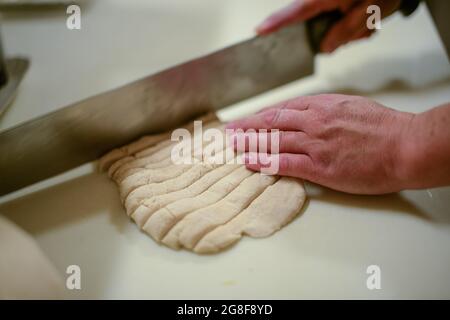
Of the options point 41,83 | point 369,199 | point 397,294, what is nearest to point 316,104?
point 369,199

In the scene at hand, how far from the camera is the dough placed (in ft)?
3.15

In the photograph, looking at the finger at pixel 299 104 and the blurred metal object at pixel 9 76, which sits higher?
the blurred metal object at pixel 9 76

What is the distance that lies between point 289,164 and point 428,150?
0.28 m

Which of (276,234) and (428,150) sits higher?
(428,150)

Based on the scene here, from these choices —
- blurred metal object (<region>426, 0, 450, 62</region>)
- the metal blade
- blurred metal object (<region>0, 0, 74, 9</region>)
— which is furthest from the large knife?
blurred metal object (<region>0, 0, 74, 9</region>)

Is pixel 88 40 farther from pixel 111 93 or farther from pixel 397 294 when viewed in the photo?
pixel 397 294

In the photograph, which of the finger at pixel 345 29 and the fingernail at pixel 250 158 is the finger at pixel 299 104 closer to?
the fingernail at pixel 250 158

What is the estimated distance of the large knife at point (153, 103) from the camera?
1042 mm

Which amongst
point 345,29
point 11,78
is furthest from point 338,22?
point 11,78

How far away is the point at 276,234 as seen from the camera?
979 millimetres

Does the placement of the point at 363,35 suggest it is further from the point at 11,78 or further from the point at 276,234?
the point at 11,78

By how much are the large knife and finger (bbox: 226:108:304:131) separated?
0.15 meters

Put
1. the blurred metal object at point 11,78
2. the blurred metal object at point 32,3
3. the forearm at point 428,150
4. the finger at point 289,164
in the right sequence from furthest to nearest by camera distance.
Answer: the blurred metal object at point 32,3 → the blurred metal object at point 11,78 → the finger at point 289,164 → the forearm at point 428,150

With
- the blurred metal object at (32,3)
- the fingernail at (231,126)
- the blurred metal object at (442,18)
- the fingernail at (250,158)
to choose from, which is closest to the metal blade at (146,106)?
the fingernail at (231,126)
